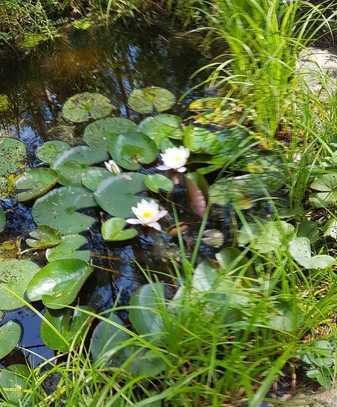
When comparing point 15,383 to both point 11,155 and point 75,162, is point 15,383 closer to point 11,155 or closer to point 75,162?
point 75,162

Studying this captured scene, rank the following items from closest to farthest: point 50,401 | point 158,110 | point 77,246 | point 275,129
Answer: point 50,401 < point 77,246 < point 275,129 < point 158,110

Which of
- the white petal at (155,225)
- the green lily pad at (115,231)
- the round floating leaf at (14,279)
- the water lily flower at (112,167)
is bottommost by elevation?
the white petal at (155,225)

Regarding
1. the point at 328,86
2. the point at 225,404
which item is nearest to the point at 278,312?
the point at 225,404

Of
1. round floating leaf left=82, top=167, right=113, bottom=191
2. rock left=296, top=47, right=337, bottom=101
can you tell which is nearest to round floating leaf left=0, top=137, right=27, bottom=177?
round floating leaf left=82, top=167, right=113, bottom=191

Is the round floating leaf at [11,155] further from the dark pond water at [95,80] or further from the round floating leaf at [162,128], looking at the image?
the round floating leaf at [162,128]

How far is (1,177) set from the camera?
201cm

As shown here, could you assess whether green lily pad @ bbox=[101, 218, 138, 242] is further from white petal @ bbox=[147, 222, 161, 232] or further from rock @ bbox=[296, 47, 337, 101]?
rock @ bbox=[296, 47, 337, 101]

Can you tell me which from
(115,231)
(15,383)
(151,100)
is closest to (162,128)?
(151,100)

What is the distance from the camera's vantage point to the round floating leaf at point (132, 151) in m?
1.94

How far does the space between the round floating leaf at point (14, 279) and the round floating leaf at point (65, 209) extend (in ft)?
0.55

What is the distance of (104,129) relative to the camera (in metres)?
2.12

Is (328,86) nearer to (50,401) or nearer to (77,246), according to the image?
(77,246)

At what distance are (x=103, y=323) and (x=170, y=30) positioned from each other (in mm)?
1934

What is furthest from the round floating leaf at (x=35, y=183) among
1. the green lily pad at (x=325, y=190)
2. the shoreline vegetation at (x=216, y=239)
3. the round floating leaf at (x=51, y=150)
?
the green lily pad at (x=325, y=190)
